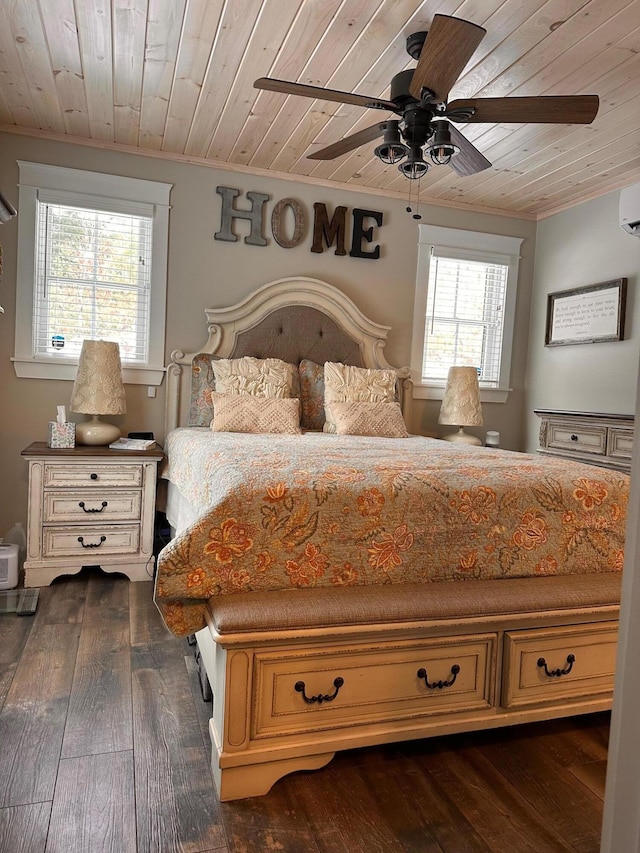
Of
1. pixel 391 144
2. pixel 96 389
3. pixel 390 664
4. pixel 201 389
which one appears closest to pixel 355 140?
pixel 391 144

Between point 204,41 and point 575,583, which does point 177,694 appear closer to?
point 575,583

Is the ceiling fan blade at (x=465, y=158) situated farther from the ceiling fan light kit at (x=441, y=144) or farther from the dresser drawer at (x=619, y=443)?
the dresser drawer at (x=619, y=443)

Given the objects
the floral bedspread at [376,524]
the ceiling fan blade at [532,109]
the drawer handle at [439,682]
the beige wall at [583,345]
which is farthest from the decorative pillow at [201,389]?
the beige wall at [583,345]

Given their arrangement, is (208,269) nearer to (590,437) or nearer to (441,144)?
(441,144)

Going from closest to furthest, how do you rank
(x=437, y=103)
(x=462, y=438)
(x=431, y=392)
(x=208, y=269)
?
(x=437, y=103) < (x=208, y=269) < (x=462, y=438) < (x=431, y=392)

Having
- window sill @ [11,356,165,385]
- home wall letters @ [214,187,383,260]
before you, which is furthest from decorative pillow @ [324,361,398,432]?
window sill @ [11,356,165,385]

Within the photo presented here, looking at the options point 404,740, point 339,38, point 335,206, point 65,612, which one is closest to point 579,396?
point 335,206

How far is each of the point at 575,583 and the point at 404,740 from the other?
750 mm

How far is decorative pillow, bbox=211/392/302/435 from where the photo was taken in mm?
3383

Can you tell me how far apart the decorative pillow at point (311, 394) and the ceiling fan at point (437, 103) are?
1.56 meters

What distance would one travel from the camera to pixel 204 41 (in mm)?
2533

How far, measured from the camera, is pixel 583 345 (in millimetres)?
4211

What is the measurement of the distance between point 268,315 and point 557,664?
2827 millimetres

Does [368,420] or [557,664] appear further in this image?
[368,420]
